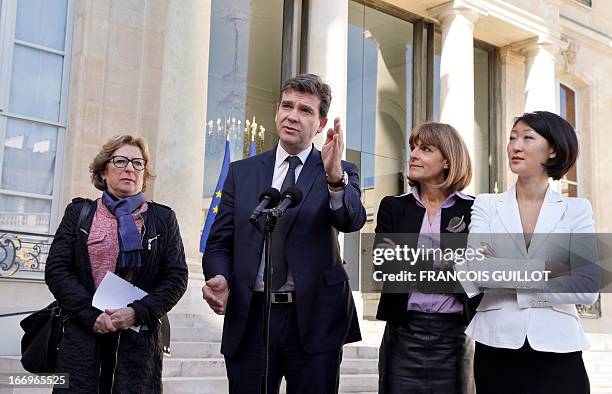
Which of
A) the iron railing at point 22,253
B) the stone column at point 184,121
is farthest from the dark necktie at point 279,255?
the iron railing at point 22,253

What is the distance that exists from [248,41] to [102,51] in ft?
10.5

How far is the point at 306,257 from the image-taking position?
3.27 m

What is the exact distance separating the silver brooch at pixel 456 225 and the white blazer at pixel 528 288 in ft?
0.50

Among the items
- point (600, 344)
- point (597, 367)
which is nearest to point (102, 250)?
point (597, 367)

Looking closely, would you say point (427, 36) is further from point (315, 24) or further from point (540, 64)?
point (315, 24)

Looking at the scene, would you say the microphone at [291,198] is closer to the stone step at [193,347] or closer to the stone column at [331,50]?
the stone step at [193,347]

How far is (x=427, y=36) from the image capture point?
1584cm

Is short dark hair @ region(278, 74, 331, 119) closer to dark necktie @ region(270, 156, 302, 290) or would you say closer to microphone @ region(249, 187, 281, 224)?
dark necktie @ region(270, 156, 302, 290)

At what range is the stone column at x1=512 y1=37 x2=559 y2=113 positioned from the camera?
15594mm

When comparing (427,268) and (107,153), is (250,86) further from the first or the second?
(427,268)

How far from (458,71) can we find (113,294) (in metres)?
11.1

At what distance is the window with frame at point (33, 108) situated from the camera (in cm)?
950

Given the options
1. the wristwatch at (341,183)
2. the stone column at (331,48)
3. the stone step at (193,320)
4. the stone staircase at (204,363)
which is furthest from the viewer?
the stone column at (331,48)

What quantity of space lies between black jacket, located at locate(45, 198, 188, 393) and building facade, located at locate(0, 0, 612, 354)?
4980mm
